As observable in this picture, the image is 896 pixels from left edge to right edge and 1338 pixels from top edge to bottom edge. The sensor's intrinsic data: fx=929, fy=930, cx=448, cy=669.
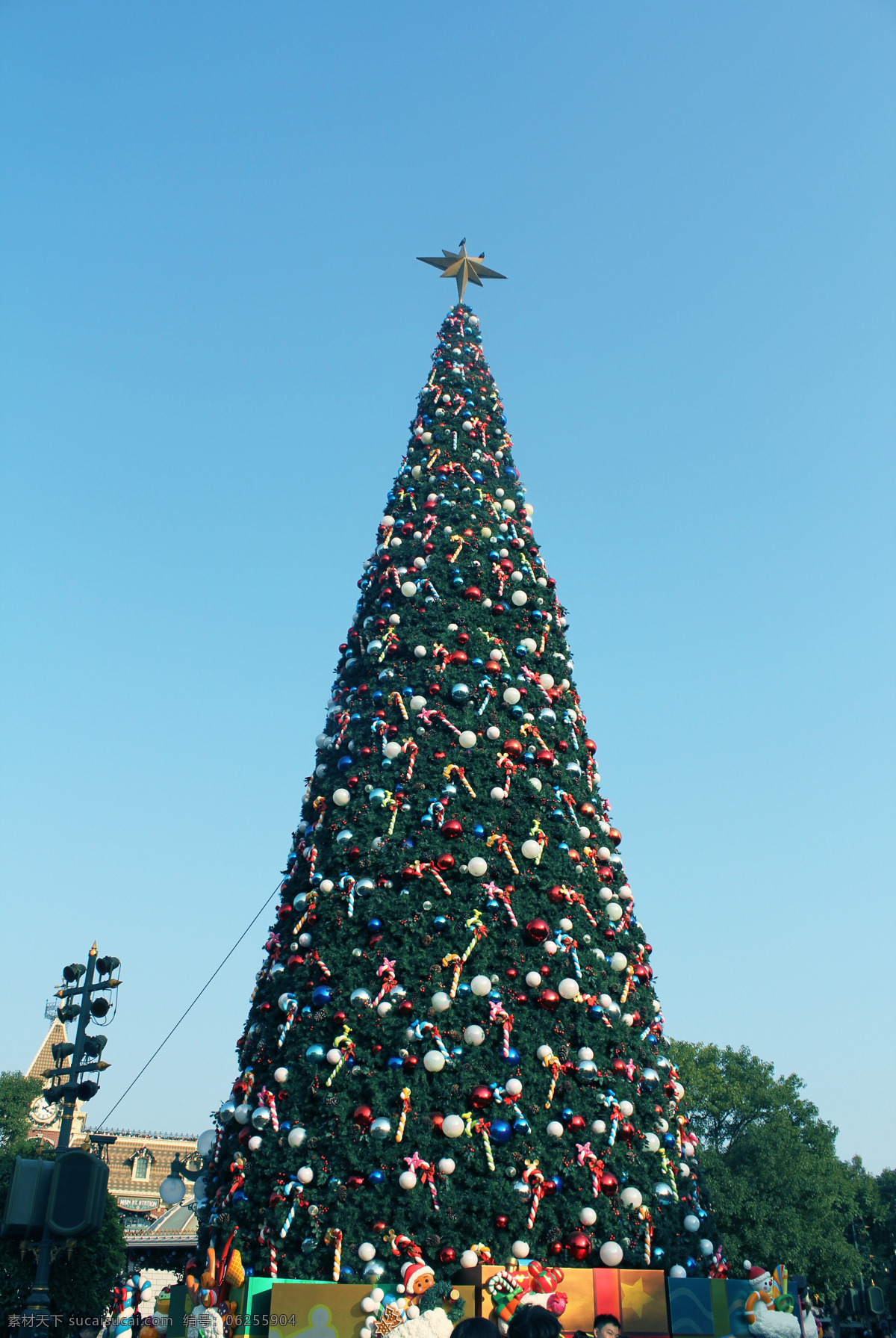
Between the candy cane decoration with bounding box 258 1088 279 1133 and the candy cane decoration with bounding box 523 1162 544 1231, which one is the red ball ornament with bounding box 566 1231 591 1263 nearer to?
the candy cane decoration with bounding box 523 1162 544 1231

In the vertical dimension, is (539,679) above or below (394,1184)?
above

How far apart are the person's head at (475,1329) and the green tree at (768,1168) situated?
67.9ft

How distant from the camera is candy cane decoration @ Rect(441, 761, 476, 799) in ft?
35.4

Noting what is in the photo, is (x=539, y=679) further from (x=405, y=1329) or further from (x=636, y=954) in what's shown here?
(x=405, y=1329)

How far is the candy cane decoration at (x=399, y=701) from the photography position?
11.4 metres

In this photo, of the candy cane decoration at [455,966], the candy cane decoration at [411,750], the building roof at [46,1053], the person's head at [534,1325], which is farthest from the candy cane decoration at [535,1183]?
the building roof at [46,1053]

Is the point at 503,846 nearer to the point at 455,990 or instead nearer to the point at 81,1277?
the point at 455,990

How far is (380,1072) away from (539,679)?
17.1 ft

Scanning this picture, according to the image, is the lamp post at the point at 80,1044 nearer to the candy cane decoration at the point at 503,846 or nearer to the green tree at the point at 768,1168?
the candy cane decoration at the point at 503,846

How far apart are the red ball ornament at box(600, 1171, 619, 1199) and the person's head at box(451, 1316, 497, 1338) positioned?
6.26m

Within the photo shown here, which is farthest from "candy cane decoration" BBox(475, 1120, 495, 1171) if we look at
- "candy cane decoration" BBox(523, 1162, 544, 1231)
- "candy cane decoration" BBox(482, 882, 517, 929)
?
"candy cane decoration" BBox(482, 882, 517, 929)

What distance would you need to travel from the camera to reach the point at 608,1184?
349 inches

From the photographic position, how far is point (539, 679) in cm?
1209

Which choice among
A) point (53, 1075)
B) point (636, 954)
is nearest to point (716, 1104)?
point (636, 954)
